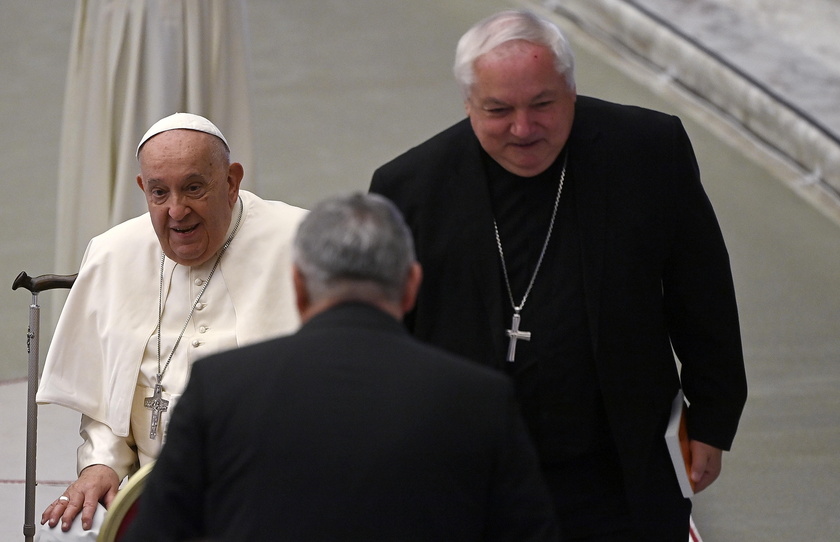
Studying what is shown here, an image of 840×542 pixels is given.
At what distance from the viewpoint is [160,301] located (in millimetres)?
3373

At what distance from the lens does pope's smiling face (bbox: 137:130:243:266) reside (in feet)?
10.3

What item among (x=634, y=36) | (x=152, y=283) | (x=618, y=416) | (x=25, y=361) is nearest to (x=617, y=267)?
(x=618, y=416)

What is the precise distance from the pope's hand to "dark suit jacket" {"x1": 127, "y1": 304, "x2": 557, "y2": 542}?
4.34 feet

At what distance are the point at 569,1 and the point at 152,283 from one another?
24.4 ft

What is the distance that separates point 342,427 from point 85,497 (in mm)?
1582

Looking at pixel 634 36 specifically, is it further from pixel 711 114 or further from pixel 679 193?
pixel 679 193

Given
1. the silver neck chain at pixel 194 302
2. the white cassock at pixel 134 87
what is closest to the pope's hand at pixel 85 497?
the silver neck chain at pixel 194 302

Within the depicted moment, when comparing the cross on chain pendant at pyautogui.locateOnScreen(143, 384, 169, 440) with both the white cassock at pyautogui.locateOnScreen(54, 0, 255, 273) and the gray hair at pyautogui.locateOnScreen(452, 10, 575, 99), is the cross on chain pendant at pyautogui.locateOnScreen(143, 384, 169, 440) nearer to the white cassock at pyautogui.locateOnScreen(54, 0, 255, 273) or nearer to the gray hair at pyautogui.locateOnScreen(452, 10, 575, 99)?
the gray hair at pyautogui.locateOnScreen(452, 10, 575, 99)

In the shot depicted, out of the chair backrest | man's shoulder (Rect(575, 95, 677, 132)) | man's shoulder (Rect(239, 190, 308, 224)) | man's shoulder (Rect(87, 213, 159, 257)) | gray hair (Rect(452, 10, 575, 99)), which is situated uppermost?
gray hair (Rect(452, 10, 575, 99))

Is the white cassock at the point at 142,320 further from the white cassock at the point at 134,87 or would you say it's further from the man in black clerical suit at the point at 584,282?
the white cassock at the point at 134,87

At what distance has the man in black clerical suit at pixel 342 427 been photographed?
1.72 metres

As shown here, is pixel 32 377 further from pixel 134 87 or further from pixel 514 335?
pixel 514 335

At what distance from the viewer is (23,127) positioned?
27.8 feet

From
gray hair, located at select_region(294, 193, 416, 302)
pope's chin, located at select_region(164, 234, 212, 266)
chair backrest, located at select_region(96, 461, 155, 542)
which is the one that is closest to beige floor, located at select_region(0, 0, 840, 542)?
pope's chin, located at select_region(164, 234, 212, 266)
